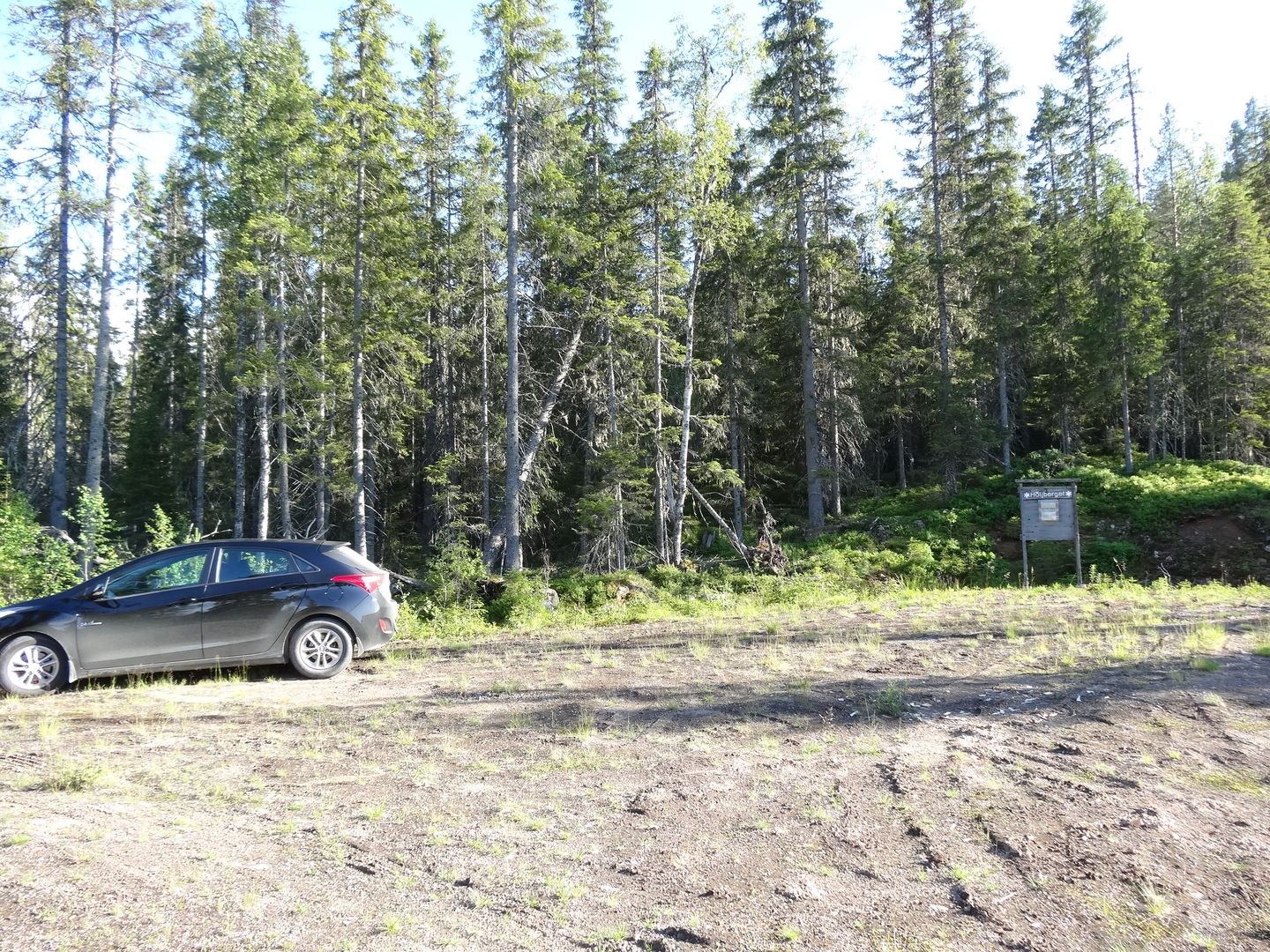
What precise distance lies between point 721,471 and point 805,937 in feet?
53.9

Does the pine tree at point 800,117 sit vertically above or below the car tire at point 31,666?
above

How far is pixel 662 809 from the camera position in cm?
405

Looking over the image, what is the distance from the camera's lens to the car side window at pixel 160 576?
23.9 feet

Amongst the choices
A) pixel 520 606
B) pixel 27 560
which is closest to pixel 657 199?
pixel 520 606

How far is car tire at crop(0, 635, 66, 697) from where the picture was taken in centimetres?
690

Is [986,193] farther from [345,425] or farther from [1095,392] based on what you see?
[345,425]

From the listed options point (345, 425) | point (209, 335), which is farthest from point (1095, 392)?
point (209, 335)

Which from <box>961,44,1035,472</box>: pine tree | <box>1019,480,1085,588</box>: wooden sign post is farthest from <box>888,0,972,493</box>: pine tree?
<box>1019,480,1085,588</box>: wooden sign post

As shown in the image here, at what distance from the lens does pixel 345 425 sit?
19.4m

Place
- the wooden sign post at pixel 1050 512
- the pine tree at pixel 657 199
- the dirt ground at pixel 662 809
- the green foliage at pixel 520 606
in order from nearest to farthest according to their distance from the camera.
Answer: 1. the dirt ground at pixel 662 809
2. the green foliage at pixel 520 606
3. the wooden sign post at pixel 1050 512
4. the pine tree at pixel 657 199

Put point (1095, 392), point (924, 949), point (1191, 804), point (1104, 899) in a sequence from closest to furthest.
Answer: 1. point (924, 949)
2. point (1104, 899)
3. point (1191, 804)
4. point (1095, 392)

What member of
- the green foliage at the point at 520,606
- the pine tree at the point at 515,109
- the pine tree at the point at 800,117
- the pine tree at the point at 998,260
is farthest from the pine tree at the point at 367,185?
the pine tree at the point at 998,260

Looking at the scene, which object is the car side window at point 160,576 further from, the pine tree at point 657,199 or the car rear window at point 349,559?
the pine tree at point 657,199

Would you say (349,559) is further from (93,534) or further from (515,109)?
(515,109)
